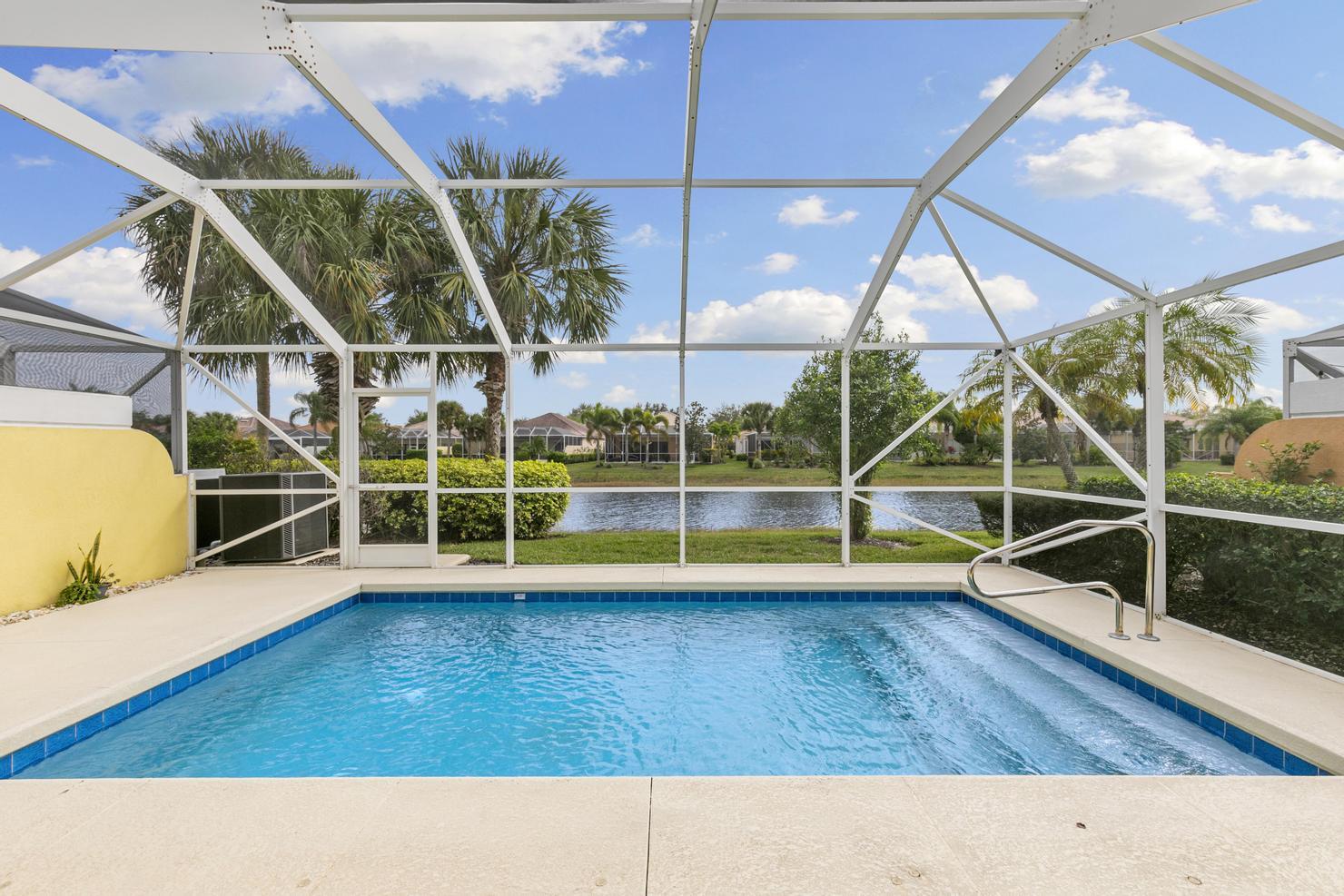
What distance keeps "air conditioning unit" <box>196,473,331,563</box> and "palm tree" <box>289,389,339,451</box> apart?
21.7 inches

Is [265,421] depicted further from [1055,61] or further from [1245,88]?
[1245,88]

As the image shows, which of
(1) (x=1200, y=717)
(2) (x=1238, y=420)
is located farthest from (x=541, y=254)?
(1) (x=1200, y=717)

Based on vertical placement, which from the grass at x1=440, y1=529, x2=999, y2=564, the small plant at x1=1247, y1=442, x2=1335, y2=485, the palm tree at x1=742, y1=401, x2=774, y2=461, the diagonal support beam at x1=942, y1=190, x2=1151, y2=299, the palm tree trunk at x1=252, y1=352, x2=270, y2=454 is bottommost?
the grass at x1=440, y1=529, x2=999, y2=564

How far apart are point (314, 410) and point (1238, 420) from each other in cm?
837

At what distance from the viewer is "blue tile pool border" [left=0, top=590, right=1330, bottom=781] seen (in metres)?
2.93

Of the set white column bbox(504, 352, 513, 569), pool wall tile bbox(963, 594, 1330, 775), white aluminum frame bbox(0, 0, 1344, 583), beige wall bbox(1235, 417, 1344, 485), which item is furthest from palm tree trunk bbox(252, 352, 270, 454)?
beige wall bbox(1235, 417, 1344, 485)

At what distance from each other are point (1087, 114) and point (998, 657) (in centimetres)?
509

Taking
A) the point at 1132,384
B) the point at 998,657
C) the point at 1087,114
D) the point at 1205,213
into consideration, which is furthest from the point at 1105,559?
the point at 1087,114

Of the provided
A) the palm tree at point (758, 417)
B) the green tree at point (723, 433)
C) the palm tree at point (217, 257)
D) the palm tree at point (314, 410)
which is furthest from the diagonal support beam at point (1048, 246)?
the palm tree at point (217, 257)

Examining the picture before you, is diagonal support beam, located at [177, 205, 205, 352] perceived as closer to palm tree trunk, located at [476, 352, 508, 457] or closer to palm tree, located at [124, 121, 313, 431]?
palm tree, located at [124, 121, 313, 431]

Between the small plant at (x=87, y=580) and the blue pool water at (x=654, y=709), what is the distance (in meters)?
1.82

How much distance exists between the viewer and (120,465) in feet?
19.0

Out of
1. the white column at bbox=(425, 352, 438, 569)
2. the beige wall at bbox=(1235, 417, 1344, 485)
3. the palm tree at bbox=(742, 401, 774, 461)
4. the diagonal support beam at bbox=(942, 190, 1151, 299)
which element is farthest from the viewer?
the palm tree at bbox=(742, 401, 774, 461)

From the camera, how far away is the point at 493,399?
8430 mm
